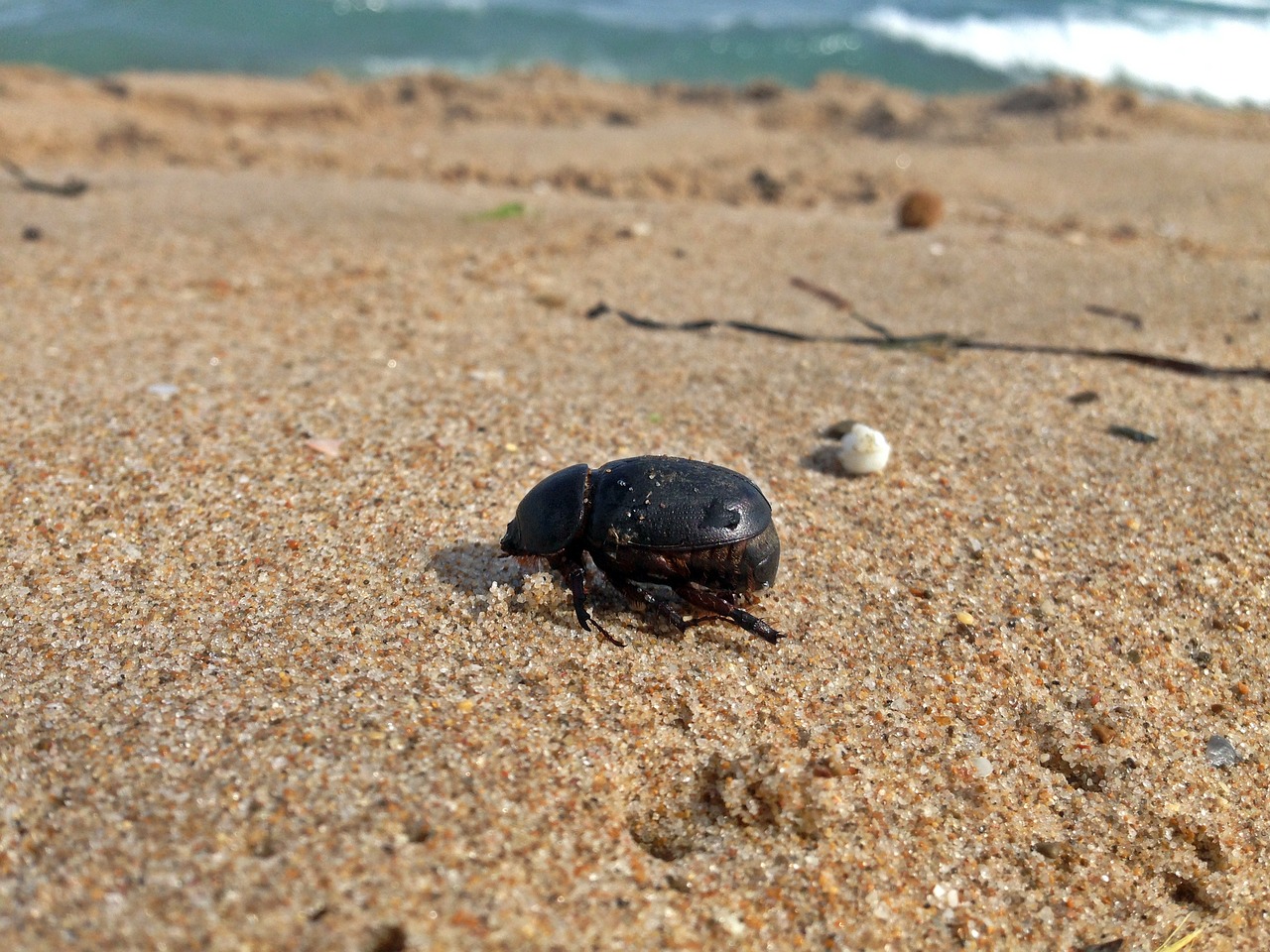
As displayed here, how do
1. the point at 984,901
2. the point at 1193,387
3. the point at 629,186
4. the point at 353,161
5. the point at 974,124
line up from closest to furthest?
the point at 984,901 < the point at 1193,387 < the point at 629,186 < the point at 353,161 < the point at 974,124

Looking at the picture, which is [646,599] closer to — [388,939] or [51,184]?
[388,939]

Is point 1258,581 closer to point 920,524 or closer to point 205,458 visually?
point 920,524

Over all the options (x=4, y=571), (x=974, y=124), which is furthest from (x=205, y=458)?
(x=974, y=124)

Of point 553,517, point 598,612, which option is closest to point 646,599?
point 598,612

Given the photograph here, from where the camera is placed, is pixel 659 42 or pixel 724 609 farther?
pixel 659 42

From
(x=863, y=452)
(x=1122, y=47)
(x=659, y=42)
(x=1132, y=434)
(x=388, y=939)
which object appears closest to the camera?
(x=388, y=939)
